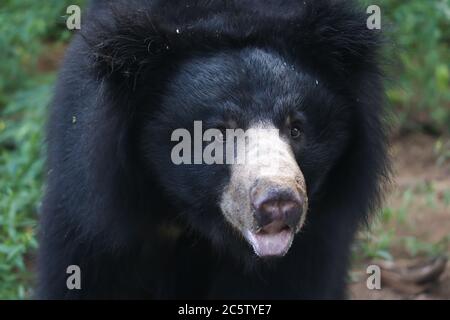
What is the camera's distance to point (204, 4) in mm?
3920

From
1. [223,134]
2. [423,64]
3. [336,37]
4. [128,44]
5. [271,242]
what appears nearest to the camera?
[271,242]

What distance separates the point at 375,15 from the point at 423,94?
342 centimetres

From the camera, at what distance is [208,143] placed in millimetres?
3658

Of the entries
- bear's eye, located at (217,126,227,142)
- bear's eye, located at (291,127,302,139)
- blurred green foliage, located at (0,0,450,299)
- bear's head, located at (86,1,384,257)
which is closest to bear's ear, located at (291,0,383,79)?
bear's head, located at (86,1,384,257)

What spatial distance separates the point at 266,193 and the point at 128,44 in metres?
0.88

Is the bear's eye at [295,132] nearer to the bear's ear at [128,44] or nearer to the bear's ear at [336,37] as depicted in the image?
the bear's ear at [336,37]

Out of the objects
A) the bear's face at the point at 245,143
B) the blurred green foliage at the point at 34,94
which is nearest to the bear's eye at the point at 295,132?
the bear's face at the point at 245,143

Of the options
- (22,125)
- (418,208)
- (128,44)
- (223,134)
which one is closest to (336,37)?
(223,134)

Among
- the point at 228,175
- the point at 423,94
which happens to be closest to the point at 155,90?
the point at 228,175

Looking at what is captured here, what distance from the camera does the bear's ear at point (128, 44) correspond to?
12.3 feet

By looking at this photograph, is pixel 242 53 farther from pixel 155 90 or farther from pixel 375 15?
pixel 375 15

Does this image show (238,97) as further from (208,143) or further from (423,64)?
(423,64)

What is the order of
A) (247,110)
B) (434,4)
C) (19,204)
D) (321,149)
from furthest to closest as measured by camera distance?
(434,4) < (19,204) < (321,149) < (247,110)

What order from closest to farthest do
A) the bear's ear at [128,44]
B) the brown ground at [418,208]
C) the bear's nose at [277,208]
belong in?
1. the bear's nose at [277,208]
2. the bear's ear at [128,44]
3. the brown ground at [418,208]
